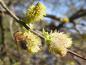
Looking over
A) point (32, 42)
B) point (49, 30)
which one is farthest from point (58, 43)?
point (49, 30)

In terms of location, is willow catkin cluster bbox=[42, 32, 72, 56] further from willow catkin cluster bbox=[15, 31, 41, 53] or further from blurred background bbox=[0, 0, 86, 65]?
blurred background bbox=[0, 0, 86, 65]

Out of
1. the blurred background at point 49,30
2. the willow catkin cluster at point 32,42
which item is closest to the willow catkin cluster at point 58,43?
the willow catkin cluster at point 32,42

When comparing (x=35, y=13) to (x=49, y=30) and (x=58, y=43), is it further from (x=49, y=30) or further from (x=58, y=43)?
(x=49, y=30)

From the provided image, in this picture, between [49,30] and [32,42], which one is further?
[49,30]

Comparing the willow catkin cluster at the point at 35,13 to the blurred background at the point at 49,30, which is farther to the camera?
the blurred background at the point at 49,30

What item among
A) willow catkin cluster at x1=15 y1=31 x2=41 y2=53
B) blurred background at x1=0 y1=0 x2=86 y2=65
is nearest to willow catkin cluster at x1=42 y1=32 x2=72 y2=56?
willow catkin cluster at x1=15 y1=31 x2=41 y2=53

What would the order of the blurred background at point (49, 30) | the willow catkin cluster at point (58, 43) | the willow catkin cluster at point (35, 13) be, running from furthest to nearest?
the blurred background at point (49, 30) → the willow catkin cluster at point (35, 13) → the willow catkin cluster at point (58, 43)

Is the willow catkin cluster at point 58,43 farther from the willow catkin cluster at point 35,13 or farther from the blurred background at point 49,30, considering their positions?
the blurred background at point 49,30
